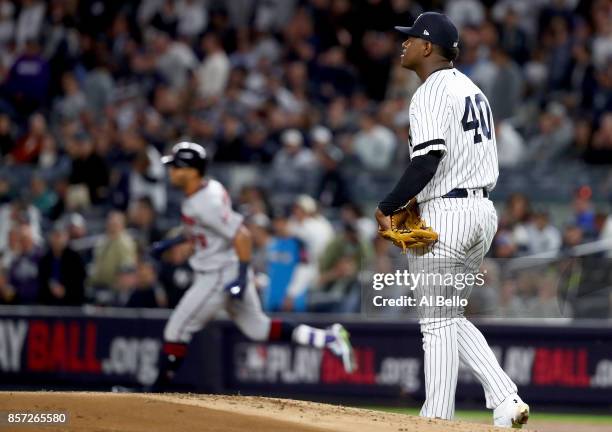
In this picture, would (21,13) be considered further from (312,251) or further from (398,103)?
(312,251)

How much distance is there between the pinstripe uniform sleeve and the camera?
6871 mm

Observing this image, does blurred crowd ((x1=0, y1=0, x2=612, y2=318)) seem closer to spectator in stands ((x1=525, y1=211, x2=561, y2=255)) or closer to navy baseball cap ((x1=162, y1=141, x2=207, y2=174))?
spectator in stands ((x1=525, y1=211, x2=561, y2=255))

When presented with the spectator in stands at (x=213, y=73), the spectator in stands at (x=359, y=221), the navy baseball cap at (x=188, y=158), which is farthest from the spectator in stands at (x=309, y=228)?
the spectator in stands at (x=213, y=73)

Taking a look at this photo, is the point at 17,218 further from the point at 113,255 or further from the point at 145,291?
the point at 145,291

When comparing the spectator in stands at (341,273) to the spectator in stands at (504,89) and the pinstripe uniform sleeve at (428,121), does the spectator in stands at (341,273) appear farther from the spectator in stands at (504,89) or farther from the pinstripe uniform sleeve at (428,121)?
the pinstripe uniform sleeve at (428,121)

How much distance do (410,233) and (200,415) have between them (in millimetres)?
1416

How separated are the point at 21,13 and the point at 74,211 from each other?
17.7 ft

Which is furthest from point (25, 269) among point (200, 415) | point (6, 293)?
point (200, 415)

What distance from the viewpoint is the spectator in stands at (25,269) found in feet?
48.3

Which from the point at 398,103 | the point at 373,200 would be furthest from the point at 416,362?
the point at 398,103

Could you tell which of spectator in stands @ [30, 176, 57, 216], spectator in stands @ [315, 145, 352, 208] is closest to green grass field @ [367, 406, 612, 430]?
spectator in stands @ [315, 145, 352, 208]

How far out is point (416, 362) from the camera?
496 inches

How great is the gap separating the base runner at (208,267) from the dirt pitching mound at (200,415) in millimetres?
3440

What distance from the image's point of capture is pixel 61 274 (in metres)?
14.4
